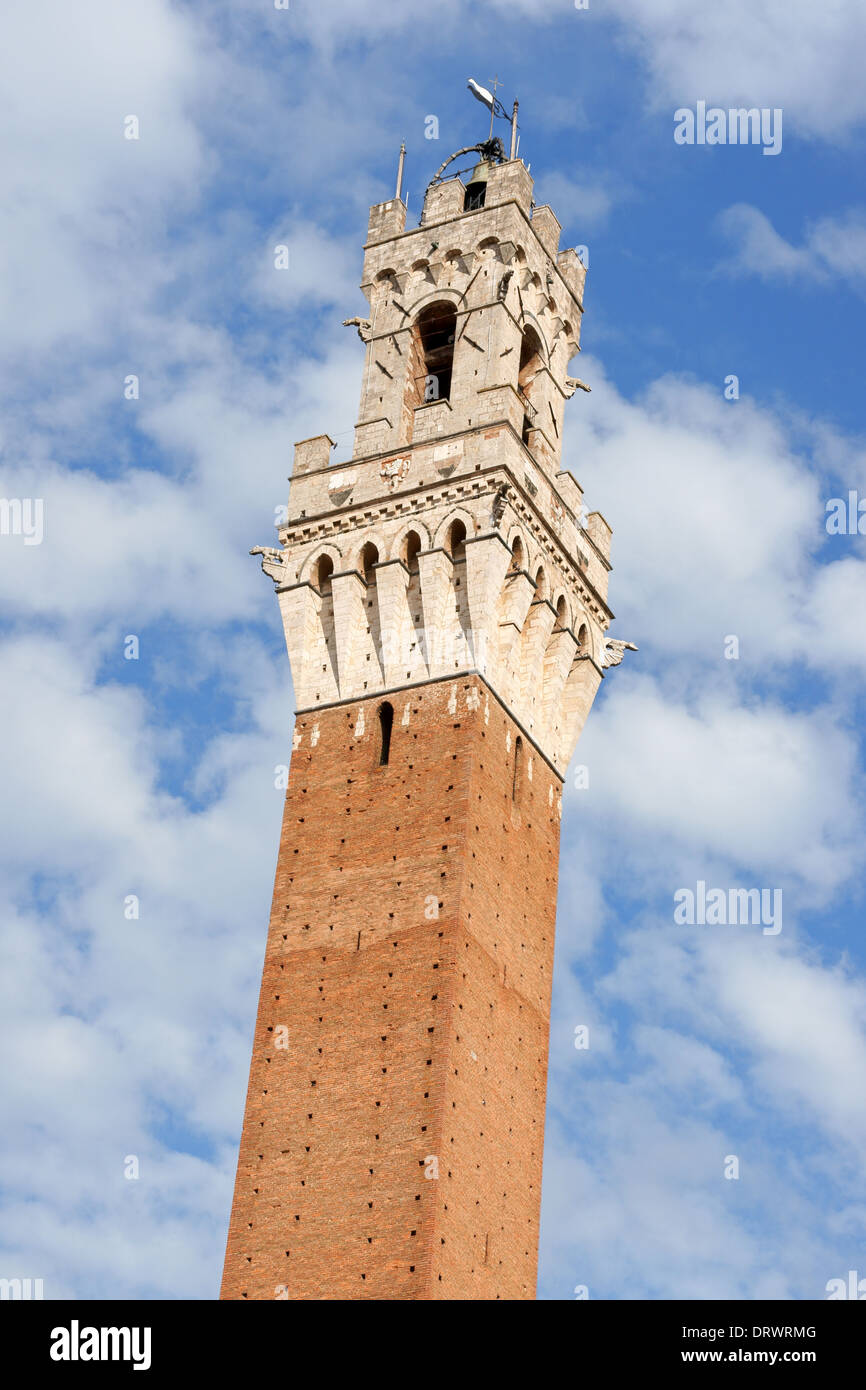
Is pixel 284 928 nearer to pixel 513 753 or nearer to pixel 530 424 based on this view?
pixel 513 753

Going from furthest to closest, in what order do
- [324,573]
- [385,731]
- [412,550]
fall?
[324,573], [412,550], [385,731]

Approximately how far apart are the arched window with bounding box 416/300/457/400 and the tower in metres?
Answer: 0.09

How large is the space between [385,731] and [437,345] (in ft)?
41.6

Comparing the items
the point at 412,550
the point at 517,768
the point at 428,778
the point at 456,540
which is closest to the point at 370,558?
the point at 412,550

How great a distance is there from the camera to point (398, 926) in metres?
38.5

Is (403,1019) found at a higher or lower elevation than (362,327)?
lower

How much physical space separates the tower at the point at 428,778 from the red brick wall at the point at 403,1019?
0.18 ft

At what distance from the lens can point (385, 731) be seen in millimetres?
41719

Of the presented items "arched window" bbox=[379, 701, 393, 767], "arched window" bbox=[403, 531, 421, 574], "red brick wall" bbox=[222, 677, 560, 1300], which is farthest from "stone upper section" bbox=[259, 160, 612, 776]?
"red brick wall" bbox=[222, 677, 560, 1300]

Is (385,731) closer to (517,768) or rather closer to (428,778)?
(428,778)

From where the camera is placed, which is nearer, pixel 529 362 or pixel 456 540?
pixel 456 540

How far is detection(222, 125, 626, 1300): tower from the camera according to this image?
36219 millimetres

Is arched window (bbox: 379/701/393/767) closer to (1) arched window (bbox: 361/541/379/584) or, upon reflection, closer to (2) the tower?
(2) the tower
